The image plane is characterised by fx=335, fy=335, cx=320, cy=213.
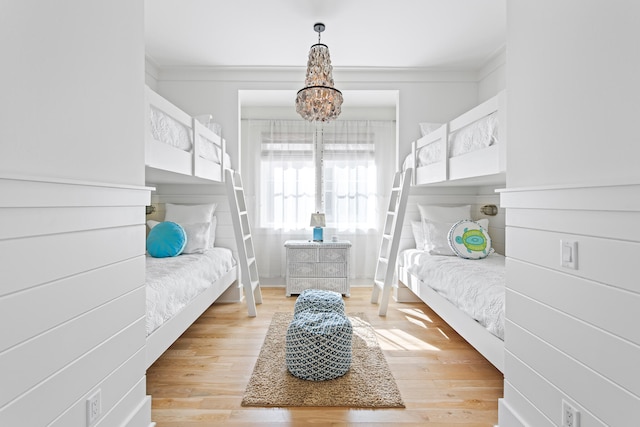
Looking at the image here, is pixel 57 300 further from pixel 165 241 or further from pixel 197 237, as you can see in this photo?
pixel 197 237

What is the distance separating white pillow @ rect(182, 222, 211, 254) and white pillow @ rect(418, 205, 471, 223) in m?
2.41

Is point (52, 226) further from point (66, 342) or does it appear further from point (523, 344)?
point (523, 344)

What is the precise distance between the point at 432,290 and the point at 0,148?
111 inches

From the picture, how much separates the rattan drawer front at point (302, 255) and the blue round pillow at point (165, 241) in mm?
1291

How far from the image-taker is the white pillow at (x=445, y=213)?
3.77 meters

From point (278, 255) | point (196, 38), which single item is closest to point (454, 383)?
point (278, 255)

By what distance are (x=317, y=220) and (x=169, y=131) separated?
88.3 inches

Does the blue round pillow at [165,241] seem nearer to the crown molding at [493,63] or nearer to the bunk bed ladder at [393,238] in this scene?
the bunk bed ladder at [393,238]

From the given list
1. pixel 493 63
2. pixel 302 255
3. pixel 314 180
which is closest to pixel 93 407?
pixel 302 255

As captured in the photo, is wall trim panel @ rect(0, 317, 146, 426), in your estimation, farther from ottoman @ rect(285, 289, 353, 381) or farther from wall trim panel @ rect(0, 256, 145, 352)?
ottoman @ rect(285, 289, 353, 381)

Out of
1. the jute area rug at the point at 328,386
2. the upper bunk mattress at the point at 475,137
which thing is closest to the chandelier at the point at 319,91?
the upper bunk mattress at the point at 475,137

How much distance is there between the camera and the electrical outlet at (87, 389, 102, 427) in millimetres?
1146

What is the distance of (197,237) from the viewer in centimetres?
347

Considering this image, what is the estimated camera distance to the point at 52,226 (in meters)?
0.99
